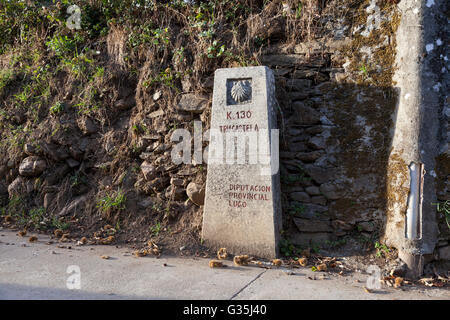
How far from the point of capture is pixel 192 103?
159 inches

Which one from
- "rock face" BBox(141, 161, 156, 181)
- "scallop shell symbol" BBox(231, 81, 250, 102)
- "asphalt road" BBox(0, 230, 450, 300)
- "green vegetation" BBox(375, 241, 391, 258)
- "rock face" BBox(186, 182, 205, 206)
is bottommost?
"asphalt road" BBox(0, 230, 450, 300)

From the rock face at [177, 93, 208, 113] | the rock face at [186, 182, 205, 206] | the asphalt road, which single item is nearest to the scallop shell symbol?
the rock face at [177, 93, 208, 113]

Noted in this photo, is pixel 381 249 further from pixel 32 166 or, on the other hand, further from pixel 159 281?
pixel 32 166

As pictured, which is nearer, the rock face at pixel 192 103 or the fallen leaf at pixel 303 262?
the fallen leaf at pixel 303 262

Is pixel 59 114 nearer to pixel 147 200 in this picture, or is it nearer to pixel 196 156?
pixel 147 200

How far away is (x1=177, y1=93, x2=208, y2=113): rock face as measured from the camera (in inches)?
157

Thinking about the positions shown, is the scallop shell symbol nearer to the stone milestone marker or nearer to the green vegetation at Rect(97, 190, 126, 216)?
the stone milestone marker

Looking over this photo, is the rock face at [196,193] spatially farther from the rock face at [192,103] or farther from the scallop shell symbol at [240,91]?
the scallop shell symbol at [240,91]

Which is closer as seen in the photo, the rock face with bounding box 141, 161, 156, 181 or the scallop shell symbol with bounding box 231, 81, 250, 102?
the scallop shell symbol with bounding box 231, 81, 250, 102

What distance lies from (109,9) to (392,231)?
192 inches

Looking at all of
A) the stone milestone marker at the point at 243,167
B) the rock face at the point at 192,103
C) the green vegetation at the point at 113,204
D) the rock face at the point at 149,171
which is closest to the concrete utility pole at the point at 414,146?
the stone milestone marker at the point at 243,167

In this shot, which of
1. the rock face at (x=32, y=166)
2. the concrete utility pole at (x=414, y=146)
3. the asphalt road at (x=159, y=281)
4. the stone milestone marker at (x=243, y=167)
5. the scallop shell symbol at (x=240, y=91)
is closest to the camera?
the asphalt road at (x=159, y=281)

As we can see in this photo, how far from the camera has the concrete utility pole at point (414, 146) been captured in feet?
9.72

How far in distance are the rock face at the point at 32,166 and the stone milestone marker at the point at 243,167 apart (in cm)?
263
